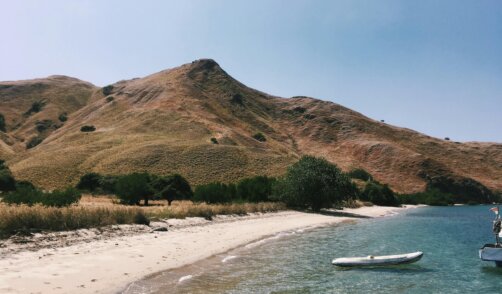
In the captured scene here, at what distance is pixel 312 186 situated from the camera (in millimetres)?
58438

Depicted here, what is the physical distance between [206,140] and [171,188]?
48.8 meters

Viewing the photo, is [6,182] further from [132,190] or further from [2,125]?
[2,125]

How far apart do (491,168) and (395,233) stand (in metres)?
164

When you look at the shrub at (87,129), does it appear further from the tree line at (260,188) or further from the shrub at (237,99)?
the shrub at (237,99)

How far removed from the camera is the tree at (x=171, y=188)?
206 feet

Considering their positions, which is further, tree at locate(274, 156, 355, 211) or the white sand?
tree at locate(274, 156, 355, 211)

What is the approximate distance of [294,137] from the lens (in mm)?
176750

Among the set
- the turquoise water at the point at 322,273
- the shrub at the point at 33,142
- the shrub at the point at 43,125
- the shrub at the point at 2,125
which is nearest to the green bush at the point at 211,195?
the turquoise water at the point at 322,273

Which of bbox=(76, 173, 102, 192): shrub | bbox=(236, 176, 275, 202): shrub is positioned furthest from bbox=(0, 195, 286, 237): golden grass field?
bbox=(76, 173, 102, 192): shrub

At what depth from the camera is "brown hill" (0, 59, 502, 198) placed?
92625 mm

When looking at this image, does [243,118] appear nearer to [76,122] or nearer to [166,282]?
[76,122]

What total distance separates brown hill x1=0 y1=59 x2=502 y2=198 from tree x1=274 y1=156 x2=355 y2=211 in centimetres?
2986

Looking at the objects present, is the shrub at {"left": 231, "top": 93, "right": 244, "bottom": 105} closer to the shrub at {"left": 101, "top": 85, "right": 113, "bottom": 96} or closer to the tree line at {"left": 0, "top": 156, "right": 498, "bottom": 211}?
the shrub at {"left": 101, "top": 85, "right": 113, "bottom": 96}

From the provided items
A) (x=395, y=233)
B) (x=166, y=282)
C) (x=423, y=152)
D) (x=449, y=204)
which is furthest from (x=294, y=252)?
(x=423, y=152)
